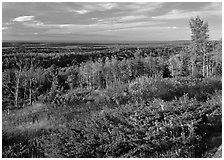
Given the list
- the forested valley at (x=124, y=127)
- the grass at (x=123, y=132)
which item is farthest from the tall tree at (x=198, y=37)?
the grass at (x=123, y=132)

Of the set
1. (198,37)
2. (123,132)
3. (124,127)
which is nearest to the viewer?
(123,132)

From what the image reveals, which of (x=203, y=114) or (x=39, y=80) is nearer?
(x=203, y=114)

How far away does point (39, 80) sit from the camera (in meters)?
21.4

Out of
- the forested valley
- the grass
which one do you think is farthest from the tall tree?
the grass

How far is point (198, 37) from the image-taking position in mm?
30047

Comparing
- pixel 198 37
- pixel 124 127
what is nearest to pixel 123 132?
pixel 124 127

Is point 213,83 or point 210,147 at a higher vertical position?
point 213,83

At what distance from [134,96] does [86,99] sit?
244cm

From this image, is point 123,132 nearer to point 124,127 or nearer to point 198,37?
point 124,127

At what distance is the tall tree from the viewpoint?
96.2ft

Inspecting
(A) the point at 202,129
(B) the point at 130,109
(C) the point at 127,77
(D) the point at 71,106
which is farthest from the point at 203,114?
(C) the point at 127,77

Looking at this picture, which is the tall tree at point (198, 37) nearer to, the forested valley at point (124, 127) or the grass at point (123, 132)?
the forested valley at point (124, 127)

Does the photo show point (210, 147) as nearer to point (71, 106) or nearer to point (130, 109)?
point (130, 109)

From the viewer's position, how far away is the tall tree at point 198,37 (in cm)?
2931
